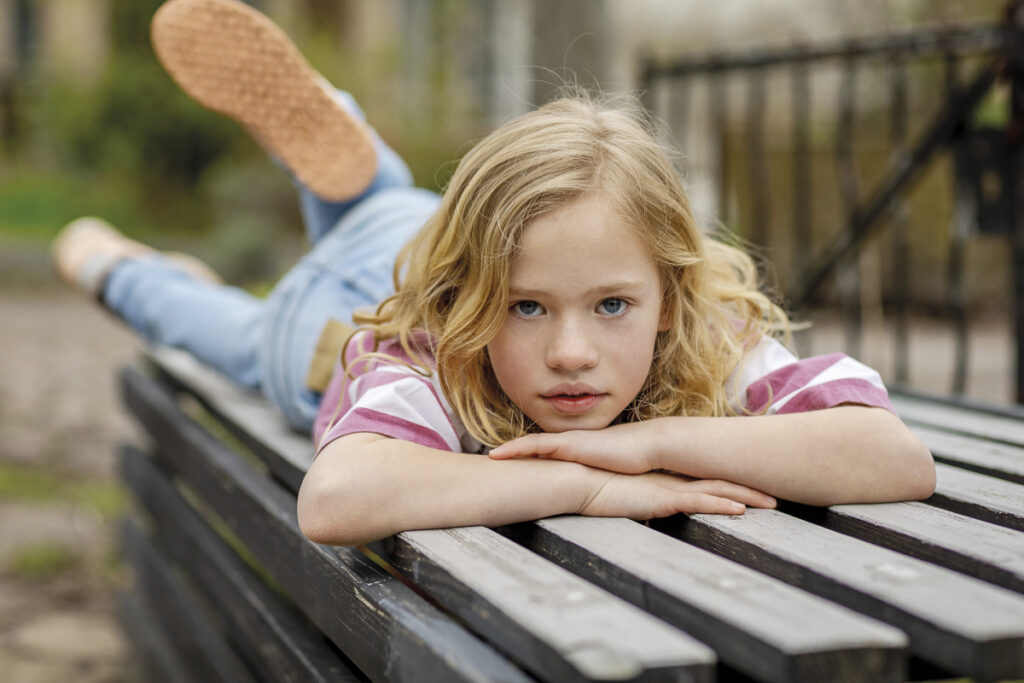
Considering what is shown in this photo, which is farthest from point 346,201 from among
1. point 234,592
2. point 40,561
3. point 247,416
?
point 40,561

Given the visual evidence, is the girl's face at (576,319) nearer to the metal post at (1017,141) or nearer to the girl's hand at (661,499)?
the girl's hand at (661,499)

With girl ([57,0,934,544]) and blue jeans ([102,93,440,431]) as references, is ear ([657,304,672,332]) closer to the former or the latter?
girl ([57,0,934,544])

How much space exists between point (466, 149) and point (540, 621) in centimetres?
975

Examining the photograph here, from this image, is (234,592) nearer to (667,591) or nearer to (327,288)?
(327,288)

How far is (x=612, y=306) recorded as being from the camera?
150 cm

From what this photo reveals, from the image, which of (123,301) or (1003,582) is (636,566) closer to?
(1003,582)

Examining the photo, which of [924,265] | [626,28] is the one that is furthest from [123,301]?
[626,28]

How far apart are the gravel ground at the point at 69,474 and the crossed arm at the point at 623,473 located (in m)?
2.22

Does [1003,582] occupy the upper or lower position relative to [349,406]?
lower

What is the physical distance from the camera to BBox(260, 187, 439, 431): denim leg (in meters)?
2.25

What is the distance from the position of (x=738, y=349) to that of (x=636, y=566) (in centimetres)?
68

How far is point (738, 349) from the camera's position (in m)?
1.72

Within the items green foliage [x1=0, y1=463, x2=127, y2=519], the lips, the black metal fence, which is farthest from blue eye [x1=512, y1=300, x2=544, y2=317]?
green foliage [x1=0, y1=463, x2=127, y2=519]

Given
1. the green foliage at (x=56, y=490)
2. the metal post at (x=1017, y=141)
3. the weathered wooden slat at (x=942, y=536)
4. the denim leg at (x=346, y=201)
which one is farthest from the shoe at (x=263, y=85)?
the green foliage at (x=56, y=490)
